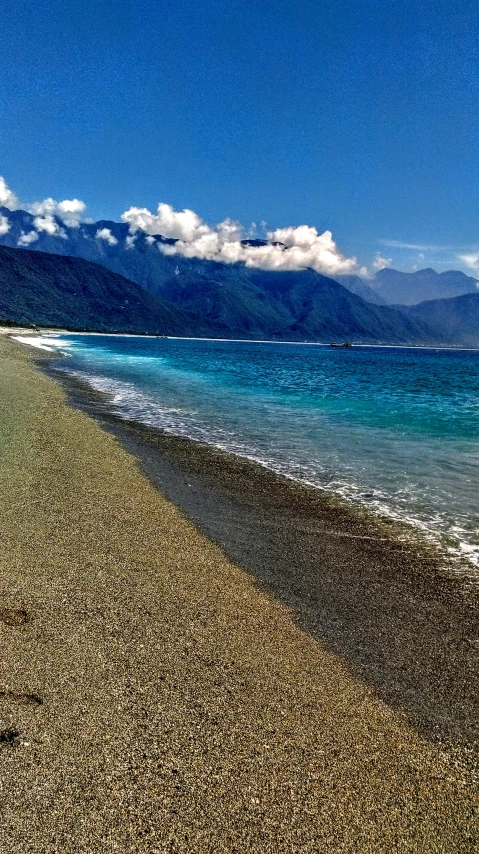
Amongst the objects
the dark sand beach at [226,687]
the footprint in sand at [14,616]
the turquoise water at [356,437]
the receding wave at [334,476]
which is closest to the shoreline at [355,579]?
the dark sand beach at [226,687]

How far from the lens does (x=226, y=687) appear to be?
178 inches

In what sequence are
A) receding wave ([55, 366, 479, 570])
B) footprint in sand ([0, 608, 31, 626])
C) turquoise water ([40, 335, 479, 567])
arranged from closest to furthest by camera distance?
footprint in sand ([0, 608, 31, 626])
receding wave ([55, 366, 479, 570])
turquoise water ([40, 335, 479, 567])

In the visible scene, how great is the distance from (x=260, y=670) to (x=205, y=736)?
1046 millimetres

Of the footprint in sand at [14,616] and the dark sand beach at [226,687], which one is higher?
the footprint in sand at [14,616]

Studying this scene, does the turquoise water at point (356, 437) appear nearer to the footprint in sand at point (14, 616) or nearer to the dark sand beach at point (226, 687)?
the dark sand beach at point (226, 687)

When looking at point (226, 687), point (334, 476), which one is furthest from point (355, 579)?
point (334, 476)

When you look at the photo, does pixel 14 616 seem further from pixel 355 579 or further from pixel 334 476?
pixel 334 476

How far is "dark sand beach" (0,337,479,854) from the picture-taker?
10.7 feet

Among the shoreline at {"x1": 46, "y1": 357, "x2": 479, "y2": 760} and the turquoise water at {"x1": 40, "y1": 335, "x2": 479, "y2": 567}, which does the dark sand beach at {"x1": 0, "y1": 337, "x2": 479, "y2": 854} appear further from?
the turquoise water at {"x1": 40, "y1": 335, "x2": 479, "y2": 567}

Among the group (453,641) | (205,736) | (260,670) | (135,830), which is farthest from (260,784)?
(453,641)

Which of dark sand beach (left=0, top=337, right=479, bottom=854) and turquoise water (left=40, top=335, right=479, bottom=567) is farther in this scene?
turquoise water (left=40, top=335, right=479, bottom=567)

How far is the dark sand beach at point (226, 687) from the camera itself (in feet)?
10.7

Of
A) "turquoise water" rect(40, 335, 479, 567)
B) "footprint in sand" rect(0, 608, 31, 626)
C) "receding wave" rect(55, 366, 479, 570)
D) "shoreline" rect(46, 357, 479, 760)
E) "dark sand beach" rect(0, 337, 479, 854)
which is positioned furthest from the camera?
"turquoise water" rect(40, 335, 479, 567)

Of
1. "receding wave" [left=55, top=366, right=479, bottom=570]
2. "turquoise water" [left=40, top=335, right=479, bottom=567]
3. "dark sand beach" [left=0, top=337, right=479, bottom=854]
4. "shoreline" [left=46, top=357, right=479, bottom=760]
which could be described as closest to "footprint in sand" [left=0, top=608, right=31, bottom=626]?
"dark sand beach" [left=0, top=337, right=479, bottom=854]
